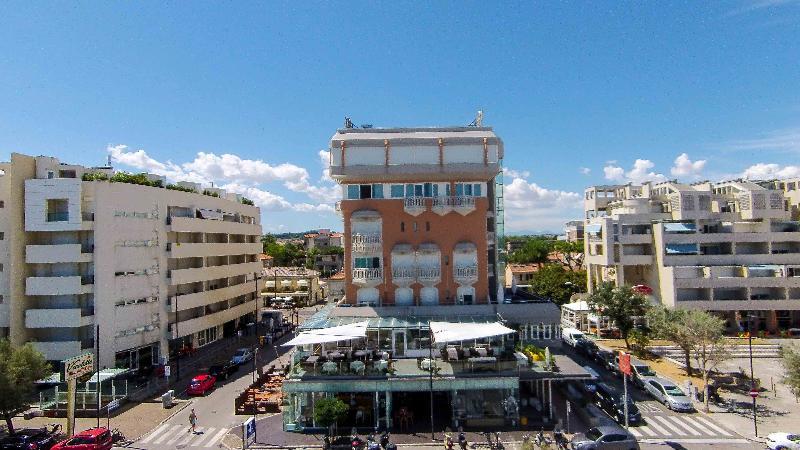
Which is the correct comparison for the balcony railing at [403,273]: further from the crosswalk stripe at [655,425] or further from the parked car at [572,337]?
the crosswalk stripe at [655,425]

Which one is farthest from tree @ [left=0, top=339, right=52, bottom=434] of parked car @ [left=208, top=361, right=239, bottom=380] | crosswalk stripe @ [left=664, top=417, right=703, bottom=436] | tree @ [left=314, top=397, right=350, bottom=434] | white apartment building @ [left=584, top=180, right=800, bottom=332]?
white apartment building @ [left=584, top=180, right=800, bottom=332]

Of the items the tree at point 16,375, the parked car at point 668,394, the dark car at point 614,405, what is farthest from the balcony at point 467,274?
the tree at point 16,375

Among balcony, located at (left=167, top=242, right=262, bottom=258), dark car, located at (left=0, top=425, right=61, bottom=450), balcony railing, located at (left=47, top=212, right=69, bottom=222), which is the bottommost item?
dark car, located at (left=0, top=425, right=61, bottom=450)

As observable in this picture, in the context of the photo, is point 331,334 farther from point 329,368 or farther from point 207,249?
point 207,249

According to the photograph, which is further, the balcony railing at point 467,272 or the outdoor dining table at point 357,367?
the balcony railing at point 467,272

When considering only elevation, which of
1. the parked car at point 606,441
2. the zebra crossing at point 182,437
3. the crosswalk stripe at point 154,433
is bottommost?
the crosswalk stripe at point 154,433

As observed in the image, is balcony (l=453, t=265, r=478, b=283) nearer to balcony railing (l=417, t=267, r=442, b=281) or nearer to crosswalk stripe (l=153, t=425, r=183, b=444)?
balcony railing (l=417, t=267, r=442, b=281)

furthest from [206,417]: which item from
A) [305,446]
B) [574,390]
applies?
[574,390]
